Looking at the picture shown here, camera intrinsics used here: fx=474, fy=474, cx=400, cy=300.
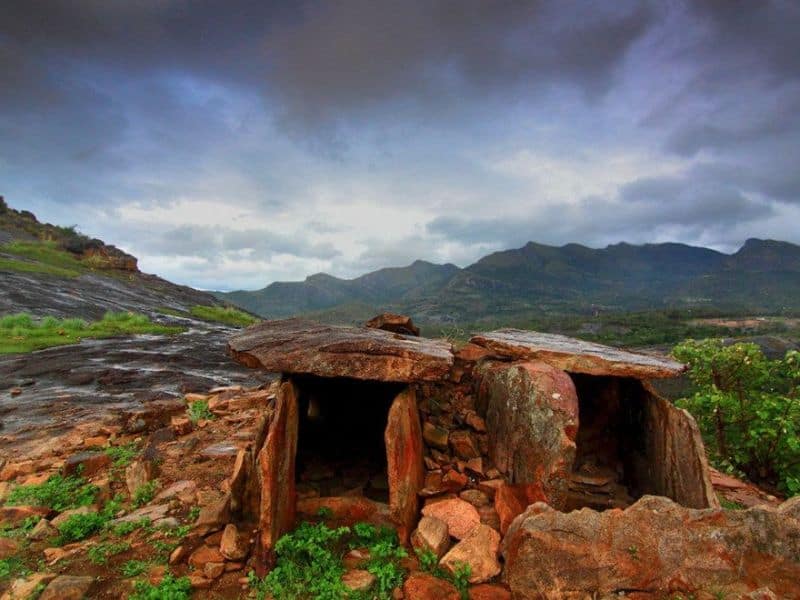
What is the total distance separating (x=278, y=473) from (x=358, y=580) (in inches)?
53.2

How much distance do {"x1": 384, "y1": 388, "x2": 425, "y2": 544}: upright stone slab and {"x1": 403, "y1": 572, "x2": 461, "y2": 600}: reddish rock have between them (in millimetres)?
662

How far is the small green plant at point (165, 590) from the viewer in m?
4.29

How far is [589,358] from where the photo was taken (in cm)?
614

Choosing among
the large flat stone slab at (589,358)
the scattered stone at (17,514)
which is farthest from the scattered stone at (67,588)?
the large flat stone slab at (589,358)

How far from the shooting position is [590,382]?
7.69 m

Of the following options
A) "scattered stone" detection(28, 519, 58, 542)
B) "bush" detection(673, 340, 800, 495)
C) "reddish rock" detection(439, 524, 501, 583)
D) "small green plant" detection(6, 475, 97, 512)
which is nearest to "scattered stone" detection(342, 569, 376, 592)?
"reddish rock" detection(439, 524, 501, 583)

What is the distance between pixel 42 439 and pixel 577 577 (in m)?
8.66

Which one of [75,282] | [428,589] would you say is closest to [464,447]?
[428,589]

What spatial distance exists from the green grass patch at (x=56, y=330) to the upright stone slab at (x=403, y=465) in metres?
13.9

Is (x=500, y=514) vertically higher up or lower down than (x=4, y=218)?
lower down

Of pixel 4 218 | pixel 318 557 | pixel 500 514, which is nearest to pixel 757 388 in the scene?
pixel 500 514

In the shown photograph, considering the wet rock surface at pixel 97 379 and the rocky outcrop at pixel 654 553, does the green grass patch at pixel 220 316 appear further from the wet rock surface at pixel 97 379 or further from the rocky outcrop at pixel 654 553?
the rocky outcrop at pixel 654 553

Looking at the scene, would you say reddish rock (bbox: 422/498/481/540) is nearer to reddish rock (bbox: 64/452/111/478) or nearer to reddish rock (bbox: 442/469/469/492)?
reddish rock (bbox: 442/469/469/492)

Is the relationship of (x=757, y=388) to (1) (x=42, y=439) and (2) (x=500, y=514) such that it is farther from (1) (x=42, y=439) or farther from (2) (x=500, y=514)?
(1) (x=42, y=439)
